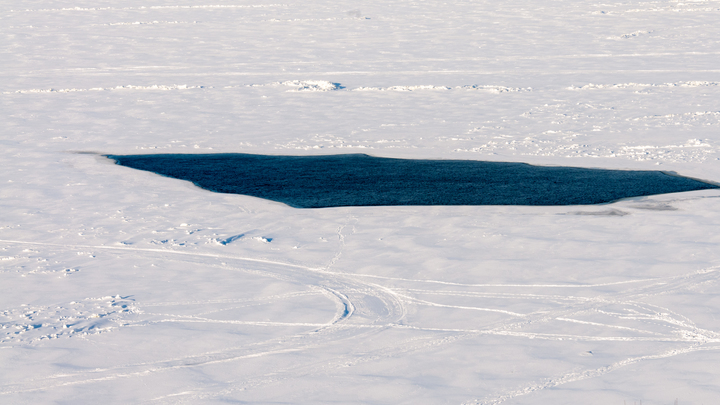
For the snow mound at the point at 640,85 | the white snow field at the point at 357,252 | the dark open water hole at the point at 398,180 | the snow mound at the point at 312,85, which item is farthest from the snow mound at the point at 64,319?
the snow mound at the point at 640,85

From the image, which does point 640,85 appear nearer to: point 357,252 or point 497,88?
point 497,88

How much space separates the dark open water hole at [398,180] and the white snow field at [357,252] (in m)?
0.36

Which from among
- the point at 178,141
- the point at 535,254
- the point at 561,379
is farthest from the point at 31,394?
the point at 178,141

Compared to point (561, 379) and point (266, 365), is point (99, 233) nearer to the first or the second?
point (266, 365)

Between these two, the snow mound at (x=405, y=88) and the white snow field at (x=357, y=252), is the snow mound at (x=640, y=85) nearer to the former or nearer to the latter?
the white snow field at (x=357, y=252)

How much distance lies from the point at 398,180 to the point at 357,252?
8.64 feet

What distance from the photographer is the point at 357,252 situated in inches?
269

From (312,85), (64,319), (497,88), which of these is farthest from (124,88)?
(64,319)

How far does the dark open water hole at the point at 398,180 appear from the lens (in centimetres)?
847

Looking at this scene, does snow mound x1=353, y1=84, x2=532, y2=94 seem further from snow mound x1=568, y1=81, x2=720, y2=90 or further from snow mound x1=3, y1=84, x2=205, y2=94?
snow mound x1=3, y1=84, x2=205, y2=94

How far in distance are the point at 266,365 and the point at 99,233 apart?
12.0ft

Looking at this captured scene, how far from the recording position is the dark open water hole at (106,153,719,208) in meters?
8.47

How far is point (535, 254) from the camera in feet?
21.7

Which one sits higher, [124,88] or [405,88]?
[405,88]
